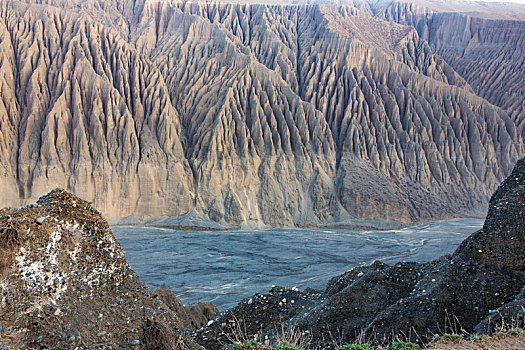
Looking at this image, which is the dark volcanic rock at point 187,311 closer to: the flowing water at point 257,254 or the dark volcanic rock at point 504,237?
the flowing water at point 257,254

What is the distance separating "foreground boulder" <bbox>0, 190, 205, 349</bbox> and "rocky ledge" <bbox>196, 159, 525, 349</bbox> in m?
4.21

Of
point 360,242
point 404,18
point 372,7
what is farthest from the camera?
point 372,7

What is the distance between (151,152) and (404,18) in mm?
50102

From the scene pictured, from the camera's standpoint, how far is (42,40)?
43969 millimetres

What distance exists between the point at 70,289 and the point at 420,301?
8391 millimetres

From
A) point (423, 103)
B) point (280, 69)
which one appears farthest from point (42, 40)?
point (423, 103)

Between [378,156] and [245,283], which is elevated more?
[378,156]

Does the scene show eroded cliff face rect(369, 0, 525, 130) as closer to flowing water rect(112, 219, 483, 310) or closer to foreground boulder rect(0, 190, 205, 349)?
flowing water rect(112, 219, 483, 310)

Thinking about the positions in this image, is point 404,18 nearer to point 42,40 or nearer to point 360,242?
point 360,242

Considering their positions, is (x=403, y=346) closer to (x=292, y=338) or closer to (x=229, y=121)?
(x=292, y=338)

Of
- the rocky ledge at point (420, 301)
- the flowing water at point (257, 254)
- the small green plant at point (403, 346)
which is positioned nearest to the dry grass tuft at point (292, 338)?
the rocky ledge at point (420, 301)

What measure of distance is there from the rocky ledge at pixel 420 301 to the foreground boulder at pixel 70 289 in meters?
4.21

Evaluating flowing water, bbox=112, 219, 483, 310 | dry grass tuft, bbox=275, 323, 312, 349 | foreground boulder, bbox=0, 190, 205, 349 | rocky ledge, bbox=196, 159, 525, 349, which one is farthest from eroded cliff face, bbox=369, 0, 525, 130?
foreground boulder, bbox=0, 190, 205, 349

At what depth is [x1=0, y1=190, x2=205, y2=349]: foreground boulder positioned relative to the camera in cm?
643
